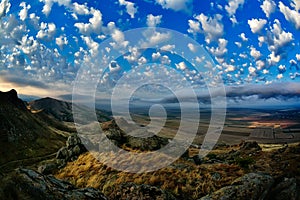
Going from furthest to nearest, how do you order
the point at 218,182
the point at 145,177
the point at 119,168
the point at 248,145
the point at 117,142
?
Answer: the point at 248,145 → the point at 117,142 → the point at 119,168 → the point at 145,177 → the point at 218,182

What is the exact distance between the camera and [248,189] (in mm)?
21422

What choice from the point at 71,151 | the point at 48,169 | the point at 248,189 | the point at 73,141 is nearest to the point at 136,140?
the point at 71,151

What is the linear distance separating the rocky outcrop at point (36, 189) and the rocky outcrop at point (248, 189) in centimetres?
947

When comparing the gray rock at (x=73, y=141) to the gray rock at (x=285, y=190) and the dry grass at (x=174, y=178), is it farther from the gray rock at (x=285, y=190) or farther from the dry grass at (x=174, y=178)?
the gray rock at (x=285, y=190)

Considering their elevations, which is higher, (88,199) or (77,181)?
(88,199)

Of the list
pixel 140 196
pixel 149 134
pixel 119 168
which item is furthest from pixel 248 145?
pixel 140 196

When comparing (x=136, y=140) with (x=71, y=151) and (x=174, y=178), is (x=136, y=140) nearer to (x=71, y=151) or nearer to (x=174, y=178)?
(x=71, y=151)

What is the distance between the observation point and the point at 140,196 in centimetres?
2095

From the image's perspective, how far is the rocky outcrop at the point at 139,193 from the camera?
2102 cm

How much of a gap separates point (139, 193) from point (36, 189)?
829 centimetres

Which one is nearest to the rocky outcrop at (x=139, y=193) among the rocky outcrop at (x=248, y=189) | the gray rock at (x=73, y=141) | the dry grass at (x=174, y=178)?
the dry grass at (x=174, y=178)

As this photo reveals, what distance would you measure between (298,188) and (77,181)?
24.9 m

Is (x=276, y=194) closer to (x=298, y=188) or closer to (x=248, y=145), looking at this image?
(x=298, y=188)

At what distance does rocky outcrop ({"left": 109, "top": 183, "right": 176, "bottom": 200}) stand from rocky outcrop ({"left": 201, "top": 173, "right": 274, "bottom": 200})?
3372 mm
